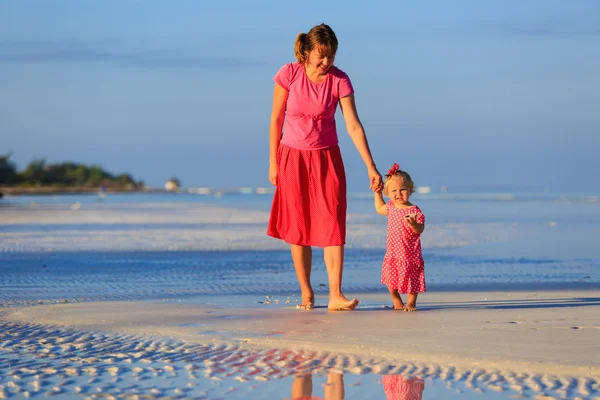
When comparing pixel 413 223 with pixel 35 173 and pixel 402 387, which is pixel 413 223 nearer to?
pixel 402 387

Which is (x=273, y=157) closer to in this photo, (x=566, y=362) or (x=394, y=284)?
(x=394, y=284)

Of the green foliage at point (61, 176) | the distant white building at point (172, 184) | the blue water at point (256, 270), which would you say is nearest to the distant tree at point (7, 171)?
the green foliage at point (61, 176)

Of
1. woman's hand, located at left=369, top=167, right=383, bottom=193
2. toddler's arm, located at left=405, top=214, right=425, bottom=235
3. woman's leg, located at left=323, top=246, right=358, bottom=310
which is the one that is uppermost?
woman's hand, located at left=369, top=167, right=383, bottom=193

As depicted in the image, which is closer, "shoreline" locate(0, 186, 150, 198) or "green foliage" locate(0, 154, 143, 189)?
"shoreline" locate(0, 186, 150, 198)

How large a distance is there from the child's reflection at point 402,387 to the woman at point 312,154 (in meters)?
2.79

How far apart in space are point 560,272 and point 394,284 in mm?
4089

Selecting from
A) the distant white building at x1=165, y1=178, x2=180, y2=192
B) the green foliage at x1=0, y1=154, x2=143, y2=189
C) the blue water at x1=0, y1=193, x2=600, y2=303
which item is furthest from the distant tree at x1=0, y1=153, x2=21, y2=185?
the blue water at x1=0, y1=193, x2=600, y2=303

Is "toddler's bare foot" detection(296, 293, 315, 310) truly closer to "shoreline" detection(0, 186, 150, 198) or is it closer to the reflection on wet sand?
the reflection on wet sand

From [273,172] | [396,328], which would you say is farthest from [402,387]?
[273,172]

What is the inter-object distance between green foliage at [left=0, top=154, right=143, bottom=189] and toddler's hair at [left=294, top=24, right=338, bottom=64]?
9382 cm

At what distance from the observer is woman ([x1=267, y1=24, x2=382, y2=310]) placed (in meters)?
7.21

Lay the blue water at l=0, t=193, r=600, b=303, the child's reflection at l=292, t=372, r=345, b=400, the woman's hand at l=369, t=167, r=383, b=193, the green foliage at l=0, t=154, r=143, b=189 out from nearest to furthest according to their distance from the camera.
→ 1. the child's reflection at l=292, t=372, r=345, b=400
2. the woman's hand at l=369, t=167, r=383, b=193
3. the blue water at l=0, t=193, r=600, b=303
4. the green foliage at l=0, t=154, r=143, b=189

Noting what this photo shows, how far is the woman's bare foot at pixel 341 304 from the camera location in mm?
7004

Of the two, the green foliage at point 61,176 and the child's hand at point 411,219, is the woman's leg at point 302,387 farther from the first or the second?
the green foliage at point 61,176
